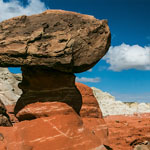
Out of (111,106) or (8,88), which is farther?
(111,106)

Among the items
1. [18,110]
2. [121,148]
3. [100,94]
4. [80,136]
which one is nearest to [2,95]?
[121,148]

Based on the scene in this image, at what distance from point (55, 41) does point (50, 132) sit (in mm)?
1980

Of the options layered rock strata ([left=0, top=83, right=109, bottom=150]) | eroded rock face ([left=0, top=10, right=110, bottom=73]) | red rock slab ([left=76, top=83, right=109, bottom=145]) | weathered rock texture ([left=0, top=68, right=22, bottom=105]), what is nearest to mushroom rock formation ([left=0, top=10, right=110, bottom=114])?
eroded rock face ([left=0, top=10, right=110, bottom=73])

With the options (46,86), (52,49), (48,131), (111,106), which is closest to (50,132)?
(48,131)

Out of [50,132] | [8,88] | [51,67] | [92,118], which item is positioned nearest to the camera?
[50,132]

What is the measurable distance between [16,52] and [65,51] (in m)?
1.06

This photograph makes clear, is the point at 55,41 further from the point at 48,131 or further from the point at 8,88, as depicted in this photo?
the point at 8,88

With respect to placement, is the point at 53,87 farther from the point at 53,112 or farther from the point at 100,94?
the point at 100,94

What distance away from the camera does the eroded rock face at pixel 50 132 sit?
4.33 m

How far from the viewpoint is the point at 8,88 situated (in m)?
17.3

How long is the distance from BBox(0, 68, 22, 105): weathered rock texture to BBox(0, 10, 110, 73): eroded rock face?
1194 centimetres

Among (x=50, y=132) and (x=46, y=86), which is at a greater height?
(x=46, y=86)

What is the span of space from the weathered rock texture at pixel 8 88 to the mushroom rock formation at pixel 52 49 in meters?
11.6

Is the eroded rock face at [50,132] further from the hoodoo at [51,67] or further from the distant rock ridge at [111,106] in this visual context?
the distant rock ridge at [111,106]
